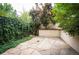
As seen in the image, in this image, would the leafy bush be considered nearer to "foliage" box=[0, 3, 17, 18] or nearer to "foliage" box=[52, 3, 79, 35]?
"foliage" box=[0, 3, 17, 18]

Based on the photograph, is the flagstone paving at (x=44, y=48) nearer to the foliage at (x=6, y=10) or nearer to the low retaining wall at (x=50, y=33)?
the low retaining wall at (x=50, y=33)

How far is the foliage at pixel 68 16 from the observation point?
8.36ft

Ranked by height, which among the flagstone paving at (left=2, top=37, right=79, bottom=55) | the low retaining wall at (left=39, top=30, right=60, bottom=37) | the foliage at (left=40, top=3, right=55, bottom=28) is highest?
the foliage at (left=40, top=3, right=55, bottom=28)

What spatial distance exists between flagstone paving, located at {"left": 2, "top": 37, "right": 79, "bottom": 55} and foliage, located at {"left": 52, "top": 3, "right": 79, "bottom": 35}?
0.22m

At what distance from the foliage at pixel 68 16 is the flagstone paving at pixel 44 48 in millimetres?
223

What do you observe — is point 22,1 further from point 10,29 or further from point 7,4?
point 10,29

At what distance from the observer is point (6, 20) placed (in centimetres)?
256

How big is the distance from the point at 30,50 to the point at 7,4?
722 mm

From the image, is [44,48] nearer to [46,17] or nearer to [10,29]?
[46,17]

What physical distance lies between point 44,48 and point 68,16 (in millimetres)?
564

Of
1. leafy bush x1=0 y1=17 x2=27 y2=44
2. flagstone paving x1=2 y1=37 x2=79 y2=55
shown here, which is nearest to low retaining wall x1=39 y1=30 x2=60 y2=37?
flagstone paving x1=2 y1=37 x2=79 y2=55

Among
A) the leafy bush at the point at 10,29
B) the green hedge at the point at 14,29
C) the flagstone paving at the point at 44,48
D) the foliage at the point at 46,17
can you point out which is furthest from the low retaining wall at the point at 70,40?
the leafy bush at the point at 10,29

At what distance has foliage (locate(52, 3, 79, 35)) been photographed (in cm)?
255

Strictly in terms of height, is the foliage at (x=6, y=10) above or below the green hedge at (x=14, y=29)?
above
